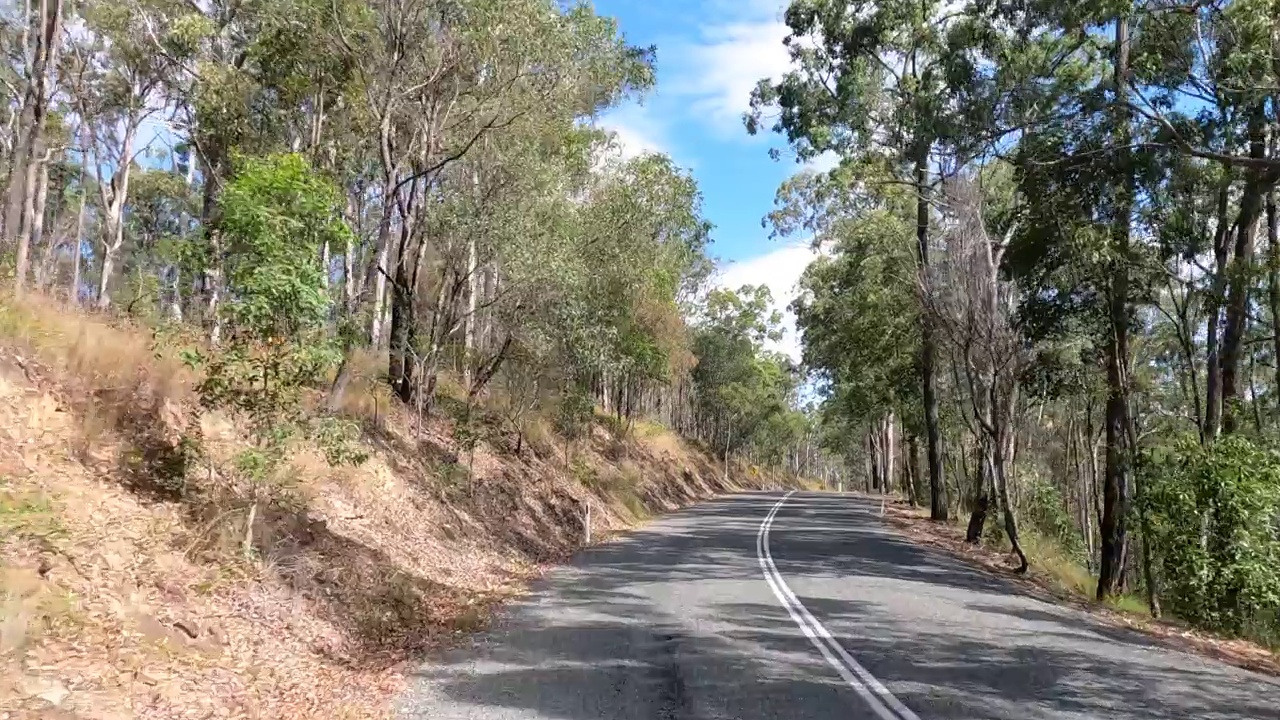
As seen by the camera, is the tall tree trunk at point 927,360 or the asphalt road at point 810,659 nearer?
the asphalt road at point 810,659

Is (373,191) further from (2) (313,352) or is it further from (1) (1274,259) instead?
(1) (1274,259)

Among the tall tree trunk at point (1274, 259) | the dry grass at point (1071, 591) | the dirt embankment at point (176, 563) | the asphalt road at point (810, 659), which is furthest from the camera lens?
the tall tree trunk at point (1274, 259)

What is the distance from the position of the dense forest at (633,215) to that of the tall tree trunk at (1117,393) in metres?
0.07

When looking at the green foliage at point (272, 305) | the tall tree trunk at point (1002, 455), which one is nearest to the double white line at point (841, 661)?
the tall tree trunk at point (1002, 455)

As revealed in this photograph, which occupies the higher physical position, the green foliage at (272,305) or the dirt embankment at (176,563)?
the green foliage at (272,305)

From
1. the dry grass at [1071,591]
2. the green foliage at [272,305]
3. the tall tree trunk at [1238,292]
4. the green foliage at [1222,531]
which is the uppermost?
the tall tree trunk at [1238,292]

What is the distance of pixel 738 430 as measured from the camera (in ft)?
234

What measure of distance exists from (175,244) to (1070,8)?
40.4 feet

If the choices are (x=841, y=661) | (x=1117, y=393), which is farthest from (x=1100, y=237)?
(x=841, y=661)

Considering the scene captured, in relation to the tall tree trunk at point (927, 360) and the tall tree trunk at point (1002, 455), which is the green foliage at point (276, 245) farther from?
the tall tree trunk at point (927, 360)

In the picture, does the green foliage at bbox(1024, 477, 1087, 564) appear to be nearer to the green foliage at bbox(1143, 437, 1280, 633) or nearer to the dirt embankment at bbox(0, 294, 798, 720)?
the green foliage at bbox(1143, 437, 1280, 633)

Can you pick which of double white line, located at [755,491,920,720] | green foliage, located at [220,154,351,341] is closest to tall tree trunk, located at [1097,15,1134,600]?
double white line, located at [755,491,920,720]

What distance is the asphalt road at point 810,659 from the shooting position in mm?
7457

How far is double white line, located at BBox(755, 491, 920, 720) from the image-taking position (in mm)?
7316
